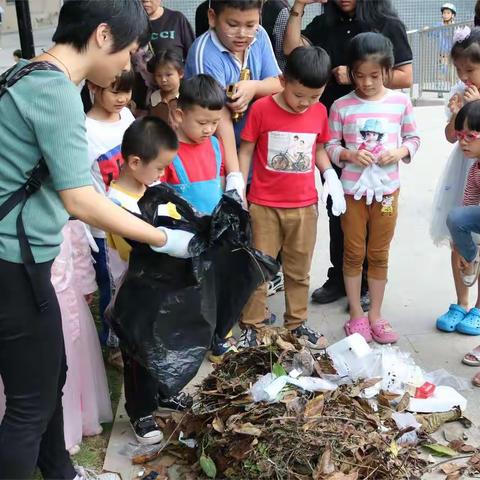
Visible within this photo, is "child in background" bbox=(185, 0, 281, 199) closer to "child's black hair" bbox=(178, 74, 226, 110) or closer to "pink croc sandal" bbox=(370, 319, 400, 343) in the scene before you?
"child's black hair" bbox=(178, 74, 226, 110)

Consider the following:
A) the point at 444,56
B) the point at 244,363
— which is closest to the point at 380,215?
the point at 244,363

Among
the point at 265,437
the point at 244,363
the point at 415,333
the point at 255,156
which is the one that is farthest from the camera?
the point at 415,333

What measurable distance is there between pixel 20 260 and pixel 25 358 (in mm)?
318

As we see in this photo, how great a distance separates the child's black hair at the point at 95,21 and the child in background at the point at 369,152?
168 centimetres

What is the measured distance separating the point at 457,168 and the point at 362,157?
2.13 feet

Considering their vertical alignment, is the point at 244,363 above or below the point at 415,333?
above

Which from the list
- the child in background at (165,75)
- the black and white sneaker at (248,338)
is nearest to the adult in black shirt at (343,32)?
the child in background at (165,75)

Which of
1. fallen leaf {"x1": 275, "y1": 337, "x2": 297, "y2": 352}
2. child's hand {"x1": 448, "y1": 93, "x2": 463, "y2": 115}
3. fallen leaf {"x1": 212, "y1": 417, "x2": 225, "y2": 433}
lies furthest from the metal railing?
fallen leaf {"x1": 212, "y1": 417, "x2": 225, "y2": 433}

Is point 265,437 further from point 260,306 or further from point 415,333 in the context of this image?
point 415,333

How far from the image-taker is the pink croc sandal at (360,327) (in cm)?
379

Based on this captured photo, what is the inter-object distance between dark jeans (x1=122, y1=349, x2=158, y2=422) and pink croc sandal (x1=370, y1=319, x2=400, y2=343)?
1411mm

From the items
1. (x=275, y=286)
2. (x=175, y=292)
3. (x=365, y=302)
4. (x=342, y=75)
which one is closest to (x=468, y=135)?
(x=342, y=75)

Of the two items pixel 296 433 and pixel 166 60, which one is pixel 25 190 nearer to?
pixel 296 433

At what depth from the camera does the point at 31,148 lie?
6.36 ft
